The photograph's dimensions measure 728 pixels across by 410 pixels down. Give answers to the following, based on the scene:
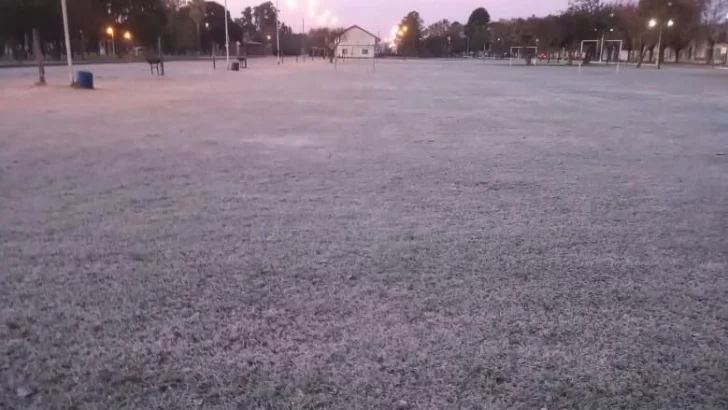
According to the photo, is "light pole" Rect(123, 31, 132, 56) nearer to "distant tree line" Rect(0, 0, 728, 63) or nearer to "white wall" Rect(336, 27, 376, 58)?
"distant tree line" Rect(0, 0, 728, 63)

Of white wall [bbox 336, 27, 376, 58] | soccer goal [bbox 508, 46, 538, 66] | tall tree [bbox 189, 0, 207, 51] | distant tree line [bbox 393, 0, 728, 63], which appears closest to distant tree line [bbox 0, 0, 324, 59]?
tall tree [bbox 189, 0, 207, 51]

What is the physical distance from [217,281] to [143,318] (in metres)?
0.60

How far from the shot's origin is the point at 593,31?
7475 cm

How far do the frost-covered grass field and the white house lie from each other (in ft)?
354

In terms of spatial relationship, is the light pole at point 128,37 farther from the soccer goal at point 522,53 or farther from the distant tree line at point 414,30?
the soccer goal at point 522,53

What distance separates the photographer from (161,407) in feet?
8.11

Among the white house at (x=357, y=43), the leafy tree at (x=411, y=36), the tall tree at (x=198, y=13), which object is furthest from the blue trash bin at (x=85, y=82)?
the leafy tree at (x=411, y=36)

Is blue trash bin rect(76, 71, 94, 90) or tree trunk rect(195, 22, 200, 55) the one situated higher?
tree trunk rect(195, 22, 200, 55)

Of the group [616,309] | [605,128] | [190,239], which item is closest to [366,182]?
[190,239]

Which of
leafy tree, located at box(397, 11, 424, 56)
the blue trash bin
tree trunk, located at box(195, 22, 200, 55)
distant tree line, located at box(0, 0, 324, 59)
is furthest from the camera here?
leafy tree, located at box(397, 11, 424, 56)

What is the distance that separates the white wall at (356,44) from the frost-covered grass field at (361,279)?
107858mm

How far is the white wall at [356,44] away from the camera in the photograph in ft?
380

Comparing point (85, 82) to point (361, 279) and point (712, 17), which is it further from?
point (712, 17)

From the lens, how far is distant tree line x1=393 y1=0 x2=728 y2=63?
54.9 m
